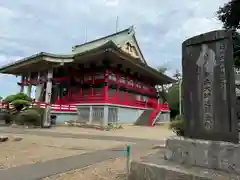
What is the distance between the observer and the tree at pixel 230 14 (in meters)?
9.82

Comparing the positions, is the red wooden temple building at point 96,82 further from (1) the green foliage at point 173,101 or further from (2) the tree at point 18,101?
(1) the green foliage at point 173,101

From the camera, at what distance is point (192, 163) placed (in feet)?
12.8

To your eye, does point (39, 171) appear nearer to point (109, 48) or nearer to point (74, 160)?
point (74, 160)

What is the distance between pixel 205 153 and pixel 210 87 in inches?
42.5

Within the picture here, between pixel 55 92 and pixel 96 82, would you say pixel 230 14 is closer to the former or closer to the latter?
pixel 96 82

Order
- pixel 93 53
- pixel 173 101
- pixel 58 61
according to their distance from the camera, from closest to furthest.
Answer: pixel 93 53, pixel 58 61, pixel 173 101

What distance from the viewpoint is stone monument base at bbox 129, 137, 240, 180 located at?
3506 mm

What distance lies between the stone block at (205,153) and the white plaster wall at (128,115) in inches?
719

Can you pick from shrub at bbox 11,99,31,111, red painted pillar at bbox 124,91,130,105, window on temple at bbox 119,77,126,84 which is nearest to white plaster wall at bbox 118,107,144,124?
red painted pillar at bbox 124,91,130,105

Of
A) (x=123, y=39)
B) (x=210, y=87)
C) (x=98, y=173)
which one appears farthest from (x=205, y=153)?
(x=123, y=39)

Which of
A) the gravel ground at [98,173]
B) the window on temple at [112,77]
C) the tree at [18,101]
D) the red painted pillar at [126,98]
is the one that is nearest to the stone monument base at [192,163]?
the gravel ground at [98,173]

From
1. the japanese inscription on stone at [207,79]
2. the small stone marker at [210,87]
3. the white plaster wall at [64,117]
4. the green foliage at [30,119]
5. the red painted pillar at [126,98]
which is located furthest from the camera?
the red painted pillar at [126,98]

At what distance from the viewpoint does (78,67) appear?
2467 centimetres

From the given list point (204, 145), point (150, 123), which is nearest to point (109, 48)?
point (150, 123)
